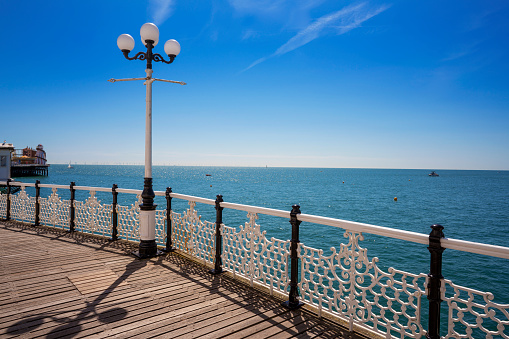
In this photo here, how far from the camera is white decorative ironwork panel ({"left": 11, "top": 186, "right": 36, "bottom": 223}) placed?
9945 mm

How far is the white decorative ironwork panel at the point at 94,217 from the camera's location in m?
8.18

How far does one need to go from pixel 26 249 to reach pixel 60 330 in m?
4.65

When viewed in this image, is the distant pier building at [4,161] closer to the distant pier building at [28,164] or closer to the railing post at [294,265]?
the railing post at [294,265]

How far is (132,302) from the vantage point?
169 inches

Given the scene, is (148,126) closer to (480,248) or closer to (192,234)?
(192,234)

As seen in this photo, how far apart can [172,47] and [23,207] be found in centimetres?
843

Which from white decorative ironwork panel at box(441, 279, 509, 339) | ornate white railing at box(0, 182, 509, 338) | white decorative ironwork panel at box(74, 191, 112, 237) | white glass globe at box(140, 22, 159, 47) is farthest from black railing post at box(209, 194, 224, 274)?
white decorative ironwork panel at box(74, 191, 112, 237)

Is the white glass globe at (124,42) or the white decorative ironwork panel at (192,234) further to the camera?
the white glass globe at (124,42)

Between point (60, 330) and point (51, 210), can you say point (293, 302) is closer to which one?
point (60, 330)

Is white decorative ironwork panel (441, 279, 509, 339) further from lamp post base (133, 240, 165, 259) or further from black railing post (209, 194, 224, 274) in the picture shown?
lamp post base (133, 240, 165, 259)

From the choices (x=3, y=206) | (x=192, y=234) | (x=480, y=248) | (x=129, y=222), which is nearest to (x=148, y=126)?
(x=192, y=234)

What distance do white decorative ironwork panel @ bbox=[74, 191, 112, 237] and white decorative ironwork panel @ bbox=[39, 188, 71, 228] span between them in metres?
0.52

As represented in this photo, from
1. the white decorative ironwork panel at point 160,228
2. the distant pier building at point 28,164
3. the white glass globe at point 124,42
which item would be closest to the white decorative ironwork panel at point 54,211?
the white decorative ironwork panel at point 160,228

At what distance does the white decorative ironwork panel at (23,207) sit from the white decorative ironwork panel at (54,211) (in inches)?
24.4
